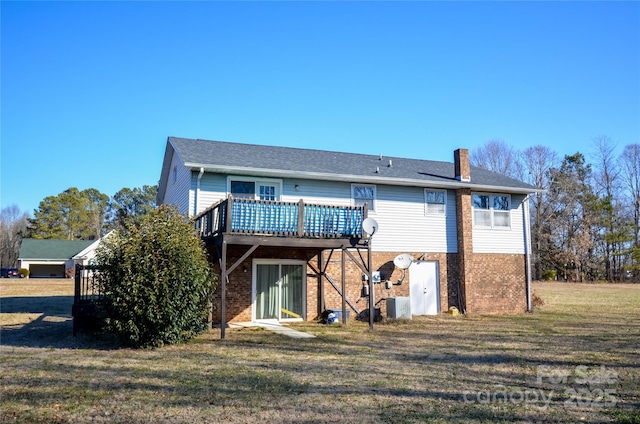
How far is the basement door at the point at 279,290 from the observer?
50.4 feet

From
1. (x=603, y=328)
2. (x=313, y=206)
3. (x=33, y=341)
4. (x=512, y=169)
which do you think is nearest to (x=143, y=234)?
(x=33, y=341)

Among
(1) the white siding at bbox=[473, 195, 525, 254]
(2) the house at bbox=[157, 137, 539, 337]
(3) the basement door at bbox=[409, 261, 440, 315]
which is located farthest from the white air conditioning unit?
(1) the white siding at bbox=[473, 195, 525, 254]

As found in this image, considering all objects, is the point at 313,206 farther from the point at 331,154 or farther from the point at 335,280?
the point at 331,154

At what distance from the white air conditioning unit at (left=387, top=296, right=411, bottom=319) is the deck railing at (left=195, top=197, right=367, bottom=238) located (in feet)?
10.6

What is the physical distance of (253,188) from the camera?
50.8 ft

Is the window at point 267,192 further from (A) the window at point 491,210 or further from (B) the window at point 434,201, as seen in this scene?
(A) the window at point 491,210

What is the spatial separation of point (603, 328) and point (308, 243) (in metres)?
9.06

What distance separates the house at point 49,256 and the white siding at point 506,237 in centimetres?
3864

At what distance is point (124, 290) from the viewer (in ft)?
34.4

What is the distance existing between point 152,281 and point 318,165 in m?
7.96

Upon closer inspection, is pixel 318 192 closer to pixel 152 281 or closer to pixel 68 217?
pixel 152 281

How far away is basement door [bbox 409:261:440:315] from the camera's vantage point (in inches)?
688

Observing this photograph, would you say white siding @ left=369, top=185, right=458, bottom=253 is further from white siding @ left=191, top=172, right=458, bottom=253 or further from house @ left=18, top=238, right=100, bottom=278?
house @ left=18, top=238, right=100, bottom=278

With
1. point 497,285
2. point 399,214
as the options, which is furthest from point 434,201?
point 497,285
